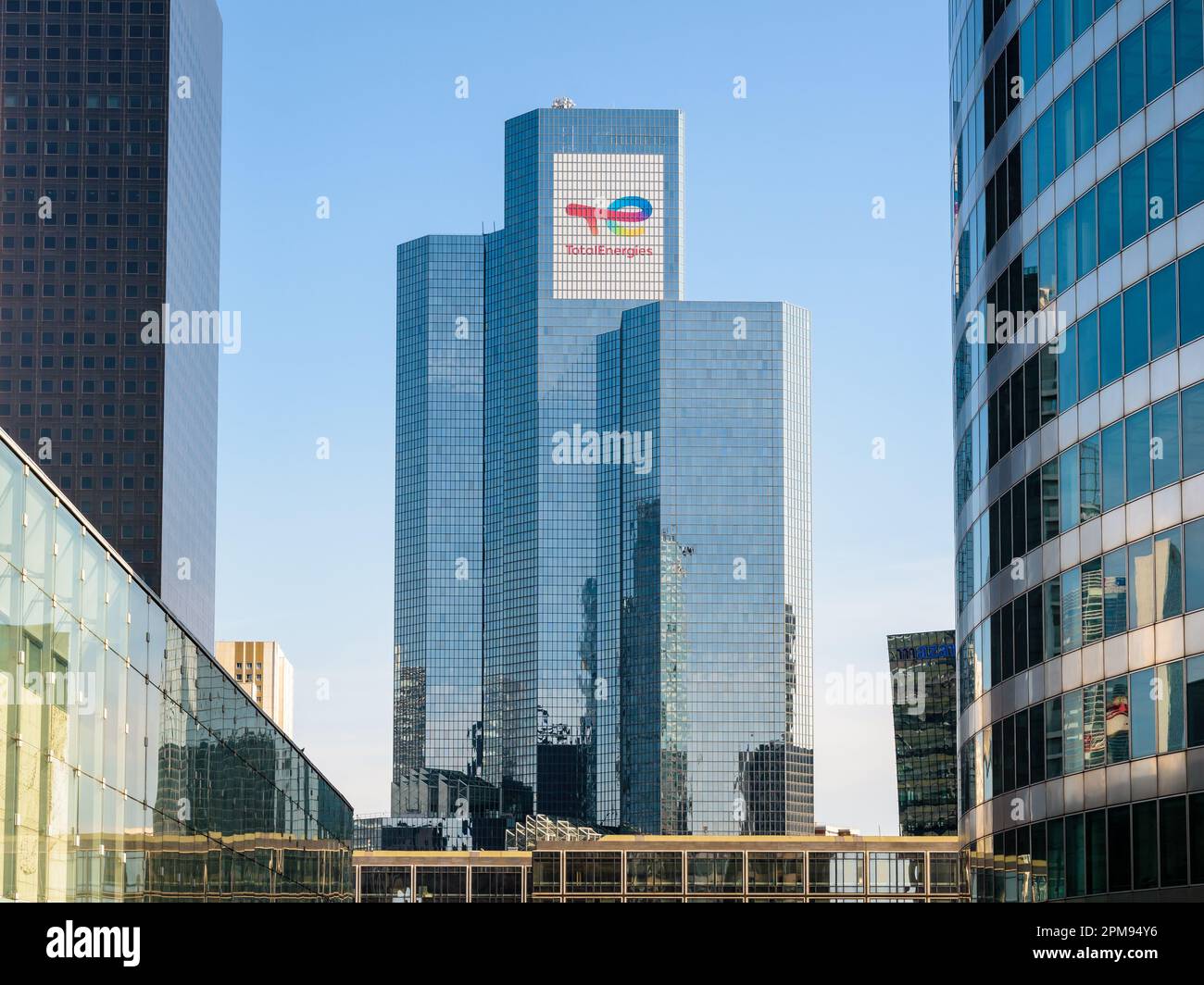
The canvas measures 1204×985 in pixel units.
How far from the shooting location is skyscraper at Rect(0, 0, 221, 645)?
186500 millimetres

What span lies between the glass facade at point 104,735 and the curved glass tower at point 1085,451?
23544 millimetres

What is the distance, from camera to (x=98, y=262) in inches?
7544

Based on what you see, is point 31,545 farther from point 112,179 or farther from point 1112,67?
point 112,179

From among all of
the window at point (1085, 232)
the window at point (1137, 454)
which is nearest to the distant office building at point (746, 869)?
the window at point (1085, 232)

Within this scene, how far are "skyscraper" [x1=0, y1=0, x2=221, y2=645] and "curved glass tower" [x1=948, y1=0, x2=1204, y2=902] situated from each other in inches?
5361

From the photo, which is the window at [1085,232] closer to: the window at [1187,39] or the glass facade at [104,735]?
the window at [1187,39]

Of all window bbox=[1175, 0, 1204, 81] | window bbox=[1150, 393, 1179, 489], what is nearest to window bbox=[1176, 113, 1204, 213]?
window bbox=[1175, 0, 1204, 81]

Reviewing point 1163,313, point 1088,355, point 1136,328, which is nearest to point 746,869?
point 1088,355

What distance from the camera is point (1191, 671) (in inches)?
1683

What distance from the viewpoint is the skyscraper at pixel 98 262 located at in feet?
612

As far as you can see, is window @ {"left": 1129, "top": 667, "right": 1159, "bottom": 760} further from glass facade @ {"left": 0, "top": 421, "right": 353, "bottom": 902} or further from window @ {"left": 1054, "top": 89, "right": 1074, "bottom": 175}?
glass facade @ {"left": 0, "top": 421, "right": 353, "bottom": 902}
